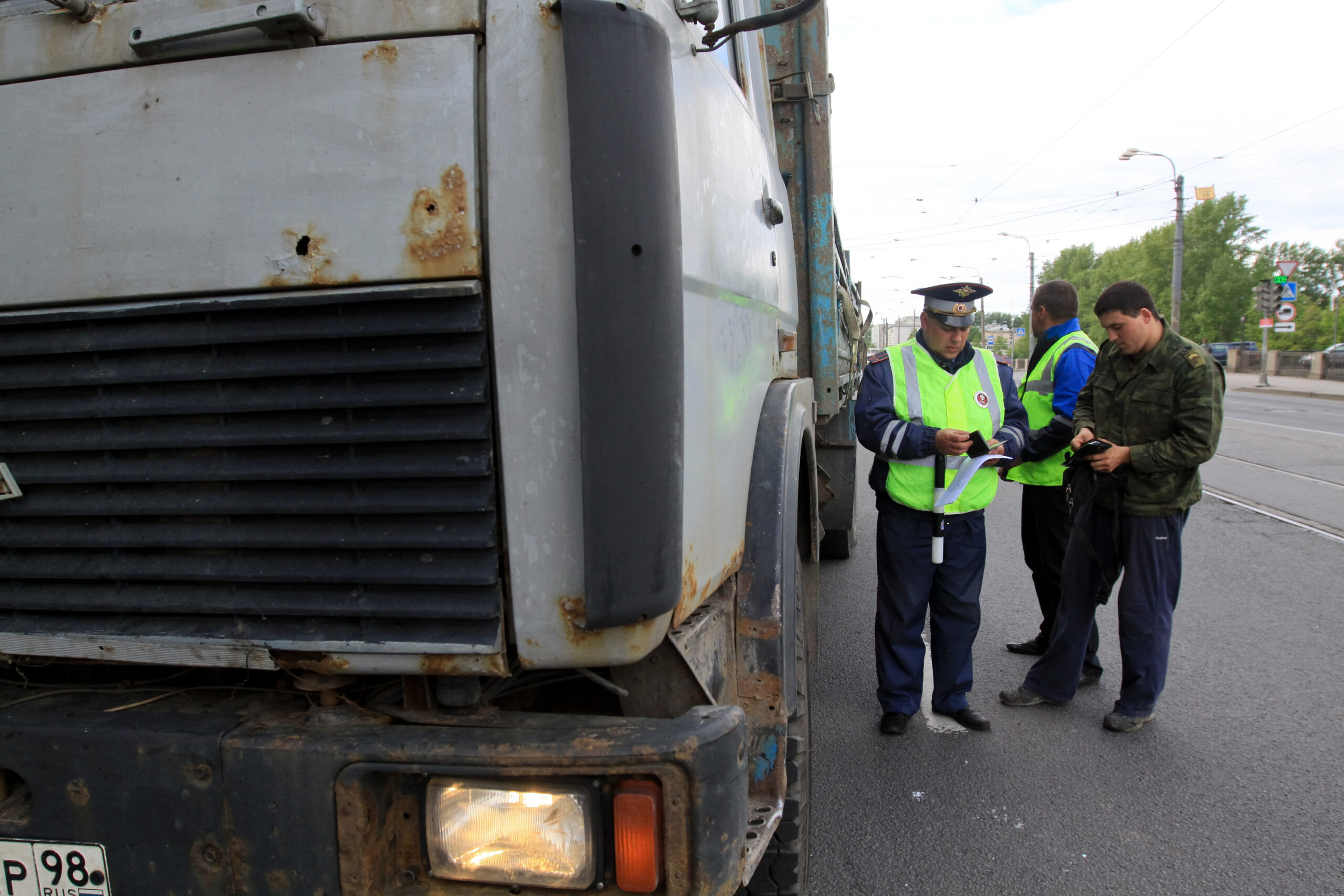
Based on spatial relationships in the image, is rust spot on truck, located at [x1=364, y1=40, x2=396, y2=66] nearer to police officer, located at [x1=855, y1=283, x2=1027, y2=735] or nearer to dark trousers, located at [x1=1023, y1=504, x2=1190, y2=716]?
police officer, located at [x1=855, y1=283, x2=1027, y2=735]

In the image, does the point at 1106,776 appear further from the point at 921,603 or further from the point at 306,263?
the point at 306,263

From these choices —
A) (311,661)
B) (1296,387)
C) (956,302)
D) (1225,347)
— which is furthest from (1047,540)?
(1225,347)

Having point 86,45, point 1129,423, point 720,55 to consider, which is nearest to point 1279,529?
point 1129,423

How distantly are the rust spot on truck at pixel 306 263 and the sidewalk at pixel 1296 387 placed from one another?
30484 mm

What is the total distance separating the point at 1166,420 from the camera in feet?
11.9

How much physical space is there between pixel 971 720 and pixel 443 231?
10.9 feet

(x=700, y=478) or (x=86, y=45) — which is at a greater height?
(x=86, y=45)

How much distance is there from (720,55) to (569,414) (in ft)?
4.03

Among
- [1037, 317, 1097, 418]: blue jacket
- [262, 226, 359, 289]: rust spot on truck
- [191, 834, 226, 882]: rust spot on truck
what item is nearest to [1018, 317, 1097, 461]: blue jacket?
[1037, 317, 1097, 418]: blue jacket

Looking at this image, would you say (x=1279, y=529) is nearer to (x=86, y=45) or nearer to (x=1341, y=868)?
(x=1341, y=868)

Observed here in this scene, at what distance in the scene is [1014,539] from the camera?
7.41m

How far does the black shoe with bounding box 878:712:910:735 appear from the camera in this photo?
12.2ft

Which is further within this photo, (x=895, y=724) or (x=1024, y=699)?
(x=1024, y=699)

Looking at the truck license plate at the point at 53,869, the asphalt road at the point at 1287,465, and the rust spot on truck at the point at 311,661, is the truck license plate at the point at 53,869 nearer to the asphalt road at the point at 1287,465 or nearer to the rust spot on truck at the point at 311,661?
the rust spot on truck at the point at 311,661
